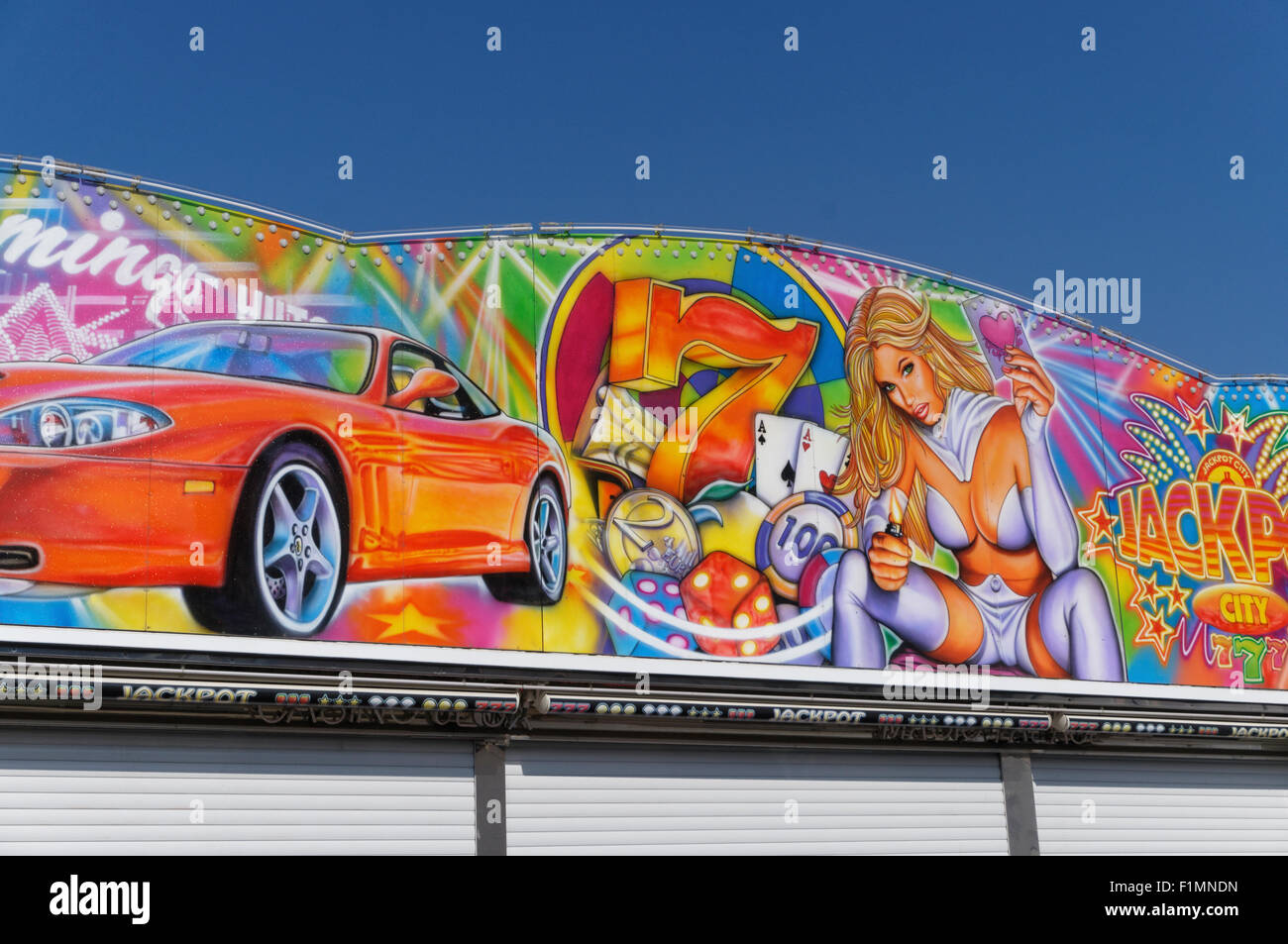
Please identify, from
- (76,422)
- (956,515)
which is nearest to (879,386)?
(956,515)

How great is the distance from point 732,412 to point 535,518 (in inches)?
130

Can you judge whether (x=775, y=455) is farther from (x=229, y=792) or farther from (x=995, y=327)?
(x=229, y=792)

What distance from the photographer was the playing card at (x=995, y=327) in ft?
73.0

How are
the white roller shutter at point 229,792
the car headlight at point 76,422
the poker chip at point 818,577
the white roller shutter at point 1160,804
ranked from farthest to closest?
1. the white roller shutter at point 1160,804
2. the poker chip at point 818,577
3. the car headlight at point 76,422
4. the white roller shutter at point 229,792

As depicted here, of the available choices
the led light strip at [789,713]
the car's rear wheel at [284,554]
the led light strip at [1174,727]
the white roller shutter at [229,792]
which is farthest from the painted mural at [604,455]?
the white roller shutter at [229,792]

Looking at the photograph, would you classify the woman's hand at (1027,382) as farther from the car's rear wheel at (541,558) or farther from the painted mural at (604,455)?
the car's rear wheel at (541,558)

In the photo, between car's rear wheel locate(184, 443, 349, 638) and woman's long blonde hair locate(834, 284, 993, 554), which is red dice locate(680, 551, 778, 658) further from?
car's rear wheel locate(184, 443, 349, 638)

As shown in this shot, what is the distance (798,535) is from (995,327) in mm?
5080

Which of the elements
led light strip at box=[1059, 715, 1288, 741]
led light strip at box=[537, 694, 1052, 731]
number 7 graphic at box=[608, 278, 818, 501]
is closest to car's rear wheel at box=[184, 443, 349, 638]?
led light strip at box=[537, 694, 1052, 731]

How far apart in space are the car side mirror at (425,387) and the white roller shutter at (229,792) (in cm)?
398

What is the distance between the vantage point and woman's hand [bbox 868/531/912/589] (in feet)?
67.0

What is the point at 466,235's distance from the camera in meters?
18.8
